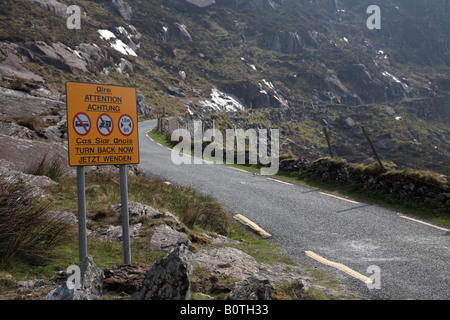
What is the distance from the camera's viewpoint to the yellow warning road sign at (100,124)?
3875 mm

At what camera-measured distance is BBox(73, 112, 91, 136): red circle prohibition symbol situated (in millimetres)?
3887

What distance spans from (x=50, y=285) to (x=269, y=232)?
4840 mm

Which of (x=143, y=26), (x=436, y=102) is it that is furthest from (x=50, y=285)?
(x=436, y=102)

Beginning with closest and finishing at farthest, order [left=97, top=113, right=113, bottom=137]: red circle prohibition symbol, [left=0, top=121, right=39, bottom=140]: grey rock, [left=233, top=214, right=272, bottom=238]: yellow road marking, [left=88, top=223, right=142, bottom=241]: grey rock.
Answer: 1. [left=97, top=113, right=113, bottom=137]: red circle prohibition symbol
2. [left=88, top=223, right=142, bottom=241]: grey rock
3. [left=233, top=214, right=272, bottom=238]: yellow road marking
4. [left=0, top=121, right=39, bottom=140]: grey rock

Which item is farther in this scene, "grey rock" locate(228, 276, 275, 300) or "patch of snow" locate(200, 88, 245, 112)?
"patch of snow" locate(200, 88, 245, 112)

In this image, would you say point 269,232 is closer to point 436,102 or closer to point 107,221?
point 107,221

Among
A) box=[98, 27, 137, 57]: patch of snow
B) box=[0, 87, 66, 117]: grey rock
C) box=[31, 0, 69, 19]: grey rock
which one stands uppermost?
box=[31, 0, 69, 19]: grey rock

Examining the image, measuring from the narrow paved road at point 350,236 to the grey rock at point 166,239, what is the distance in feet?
6.94

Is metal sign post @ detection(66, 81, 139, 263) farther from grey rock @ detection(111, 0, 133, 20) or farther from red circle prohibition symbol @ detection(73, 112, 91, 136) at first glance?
grey rock @ detection(111, 0, 133, 20)

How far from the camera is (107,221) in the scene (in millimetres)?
5965

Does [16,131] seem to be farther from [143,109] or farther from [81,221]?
[143,109]

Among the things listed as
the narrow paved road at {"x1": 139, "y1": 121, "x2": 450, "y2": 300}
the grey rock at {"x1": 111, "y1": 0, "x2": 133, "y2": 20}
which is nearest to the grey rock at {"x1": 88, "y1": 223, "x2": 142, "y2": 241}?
the narrow paved road at {"x1": 139, "y1": 121, "x2": 450, "y2": 300}

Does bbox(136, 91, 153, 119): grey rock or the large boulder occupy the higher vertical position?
bbox(136, 91, 153, 119): grey rock

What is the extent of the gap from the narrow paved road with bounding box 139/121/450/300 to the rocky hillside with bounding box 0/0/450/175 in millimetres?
8718
